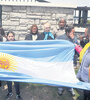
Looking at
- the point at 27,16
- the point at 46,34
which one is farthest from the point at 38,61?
the point at 27,16

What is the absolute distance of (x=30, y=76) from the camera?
3404 millimetres

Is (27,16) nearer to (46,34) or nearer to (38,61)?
(46,34)

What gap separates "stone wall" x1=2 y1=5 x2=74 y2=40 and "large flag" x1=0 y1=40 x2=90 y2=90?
2.83 meters

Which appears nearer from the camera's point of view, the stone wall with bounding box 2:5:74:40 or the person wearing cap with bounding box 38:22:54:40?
the person wearing cap with bounding box 38:22:54:40

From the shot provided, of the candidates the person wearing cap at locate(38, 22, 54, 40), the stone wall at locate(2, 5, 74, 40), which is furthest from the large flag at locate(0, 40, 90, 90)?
the stone wall at locate(2, 5, 74, 40)

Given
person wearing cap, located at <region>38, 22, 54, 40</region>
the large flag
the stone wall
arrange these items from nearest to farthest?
the large flag, person wearing cap, located at <region>38, 22, 54, 40</region>, the stone wall

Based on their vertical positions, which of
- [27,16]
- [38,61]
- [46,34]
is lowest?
[38,61]

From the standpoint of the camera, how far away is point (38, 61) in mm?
3592

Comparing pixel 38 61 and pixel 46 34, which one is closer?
pixel 38 61

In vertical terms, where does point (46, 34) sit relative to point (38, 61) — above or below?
above

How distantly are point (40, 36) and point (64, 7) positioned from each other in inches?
98.7

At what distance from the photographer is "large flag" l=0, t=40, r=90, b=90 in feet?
11.1

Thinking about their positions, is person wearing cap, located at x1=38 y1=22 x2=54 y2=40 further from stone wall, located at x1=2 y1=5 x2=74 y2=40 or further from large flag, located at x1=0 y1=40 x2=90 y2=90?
stone wall, located at x1=2 y1=5 x2=74 y2=40

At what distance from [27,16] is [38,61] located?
3.15 meters
